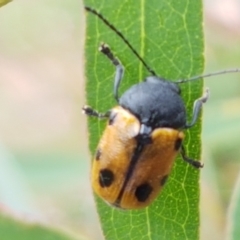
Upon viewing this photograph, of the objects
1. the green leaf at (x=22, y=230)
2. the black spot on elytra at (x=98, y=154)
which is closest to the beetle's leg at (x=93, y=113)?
the black spot on elytra at (x=98, y=154)

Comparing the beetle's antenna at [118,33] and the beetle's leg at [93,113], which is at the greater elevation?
the beetle's antenna at [118,33]

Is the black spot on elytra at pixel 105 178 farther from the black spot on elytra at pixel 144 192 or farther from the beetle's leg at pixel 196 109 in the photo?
the beetle's leg at pixel 196 109

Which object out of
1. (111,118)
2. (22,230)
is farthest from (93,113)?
(22,230)

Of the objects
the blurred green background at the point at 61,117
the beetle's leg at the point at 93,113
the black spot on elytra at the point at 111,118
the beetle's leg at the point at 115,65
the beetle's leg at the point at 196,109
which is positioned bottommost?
the beetle's leg at the point at 93,113

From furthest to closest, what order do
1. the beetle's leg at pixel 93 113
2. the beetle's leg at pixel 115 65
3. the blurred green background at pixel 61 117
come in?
the blurred green background at pixel 61 117 < the beetle's leg at pixel 93 113 < the beetle's leg at pixel 115 65

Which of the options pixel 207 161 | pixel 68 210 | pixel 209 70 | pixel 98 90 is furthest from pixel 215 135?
pixel 98 90

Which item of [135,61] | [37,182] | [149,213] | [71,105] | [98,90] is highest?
[71,105]

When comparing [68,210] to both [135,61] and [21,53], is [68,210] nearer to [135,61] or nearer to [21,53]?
[21,53]
